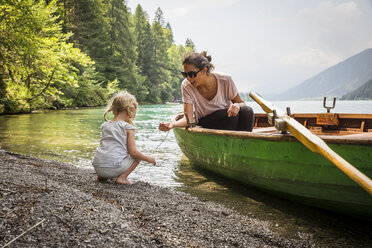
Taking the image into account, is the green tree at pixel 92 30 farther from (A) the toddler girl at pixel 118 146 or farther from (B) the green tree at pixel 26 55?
(A) the toddler girl at pixel 118 146

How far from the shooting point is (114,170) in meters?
3.25

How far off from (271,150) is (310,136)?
559 mm

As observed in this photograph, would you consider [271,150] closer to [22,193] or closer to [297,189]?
[297,189]

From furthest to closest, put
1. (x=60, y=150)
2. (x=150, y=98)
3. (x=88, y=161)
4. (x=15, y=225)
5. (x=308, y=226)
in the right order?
(x=150, y=98) < (x=60, y=150) < (x=88, y=161) < (x=308, y=226) < (x=15, y=225)

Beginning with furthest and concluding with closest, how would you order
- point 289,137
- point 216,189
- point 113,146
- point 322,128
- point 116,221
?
point 322,128, point 216,189, point 113,146, point 289,137, point 116,221

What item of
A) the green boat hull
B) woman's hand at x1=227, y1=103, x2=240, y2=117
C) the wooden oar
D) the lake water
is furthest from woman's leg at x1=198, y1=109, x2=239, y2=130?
the wooden oar

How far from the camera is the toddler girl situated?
3.21 meters

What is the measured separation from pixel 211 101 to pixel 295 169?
5.74 feet

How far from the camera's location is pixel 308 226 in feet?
8.62

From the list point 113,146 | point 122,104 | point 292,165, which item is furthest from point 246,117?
point 113,146

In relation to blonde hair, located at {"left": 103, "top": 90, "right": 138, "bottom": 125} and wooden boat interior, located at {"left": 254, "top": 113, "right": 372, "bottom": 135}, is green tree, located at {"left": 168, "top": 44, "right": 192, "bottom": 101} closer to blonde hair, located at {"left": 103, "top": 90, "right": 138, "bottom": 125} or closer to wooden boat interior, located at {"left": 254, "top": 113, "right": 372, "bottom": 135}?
wooden boat interior, located at {"left": 254, "top": 113, "right": 372, "bottom": 135}

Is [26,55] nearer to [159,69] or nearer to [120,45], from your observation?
[120,45]

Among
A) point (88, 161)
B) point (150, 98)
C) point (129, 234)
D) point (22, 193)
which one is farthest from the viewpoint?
point (150, 98)

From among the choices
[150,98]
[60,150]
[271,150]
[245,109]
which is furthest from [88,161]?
[150,98]
